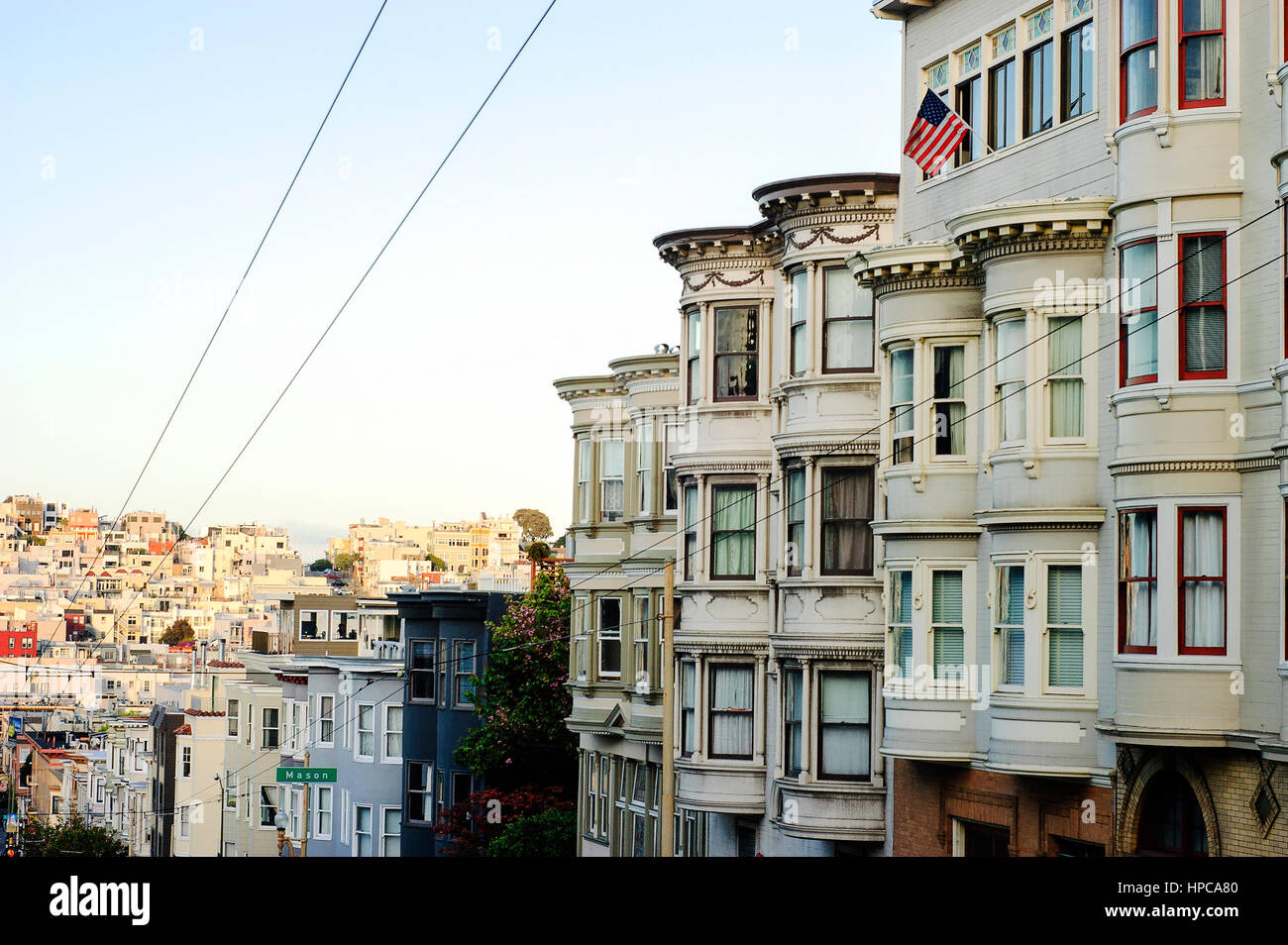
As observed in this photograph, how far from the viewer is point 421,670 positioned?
59000mm

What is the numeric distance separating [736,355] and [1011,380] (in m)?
10.5

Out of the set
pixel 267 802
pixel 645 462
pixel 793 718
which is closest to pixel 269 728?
pixel 267 802

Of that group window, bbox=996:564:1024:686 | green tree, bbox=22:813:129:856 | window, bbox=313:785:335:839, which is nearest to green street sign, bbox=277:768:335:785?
window, bbox=313:785:335:839

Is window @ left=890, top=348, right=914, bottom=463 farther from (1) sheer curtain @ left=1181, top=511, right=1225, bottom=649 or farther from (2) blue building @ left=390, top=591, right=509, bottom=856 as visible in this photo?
(2) blue building @ left=390, top=591, right=509, bottom=856

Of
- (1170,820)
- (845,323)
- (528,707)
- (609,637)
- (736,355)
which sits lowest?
(528,707)

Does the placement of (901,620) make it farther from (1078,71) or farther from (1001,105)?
(1078,71)

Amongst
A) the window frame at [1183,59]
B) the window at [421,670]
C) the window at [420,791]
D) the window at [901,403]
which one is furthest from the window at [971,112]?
the window at [420,791]

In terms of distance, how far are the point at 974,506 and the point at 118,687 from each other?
559 feet

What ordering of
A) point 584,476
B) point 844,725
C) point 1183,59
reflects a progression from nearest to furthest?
point 1183,59
point 844,725
point 584,476

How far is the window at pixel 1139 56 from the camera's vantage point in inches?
886

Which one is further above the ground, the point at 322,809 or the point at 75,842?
the point at 322,809
